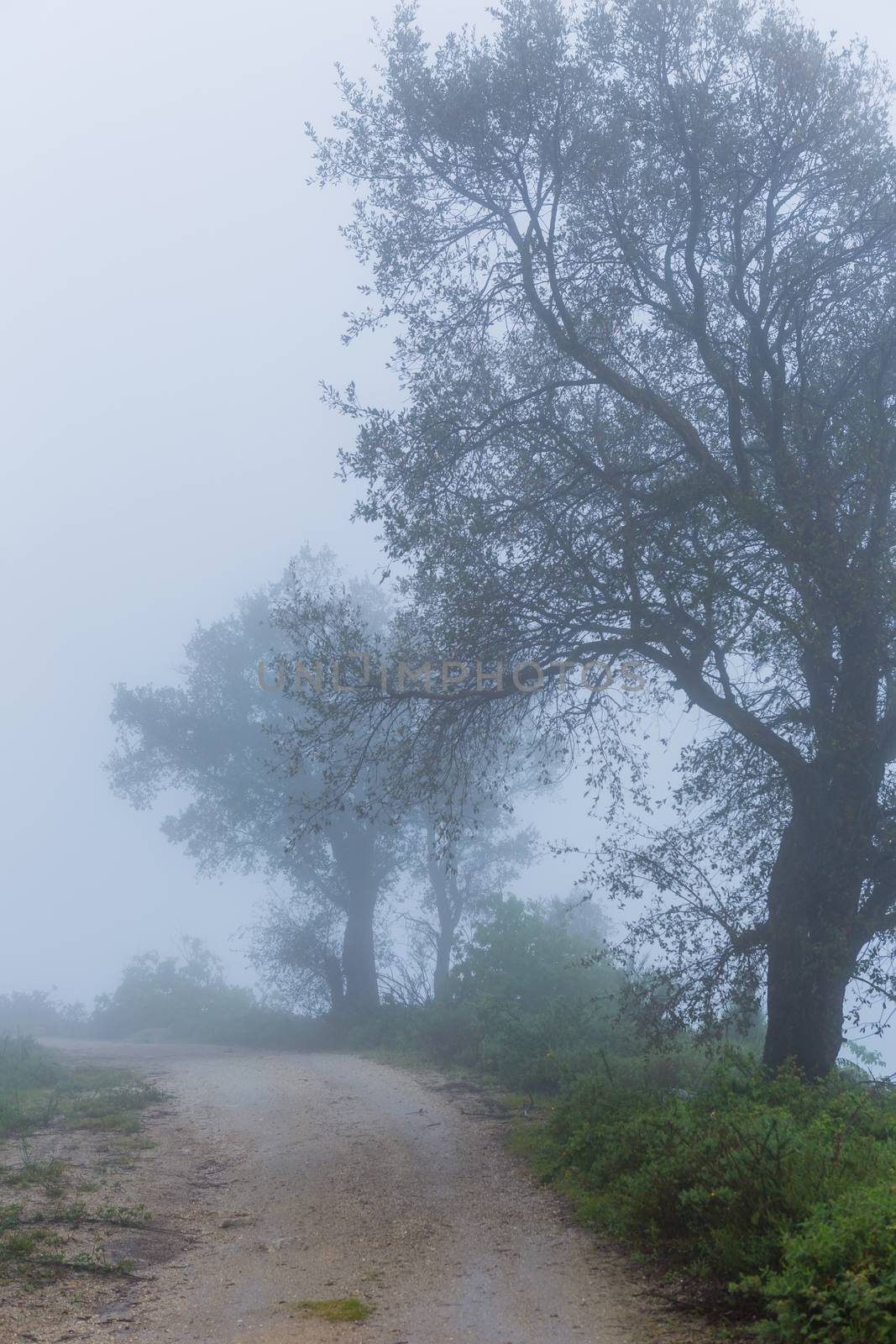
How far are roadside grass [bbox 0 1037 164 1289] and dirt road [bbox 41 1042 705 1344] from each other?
0.62 meters

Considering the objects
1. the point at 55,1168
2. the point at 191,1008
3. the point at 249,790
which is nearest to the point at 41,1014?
the point at 191,1008

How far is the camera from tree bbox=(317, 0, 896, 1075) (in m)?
10.7

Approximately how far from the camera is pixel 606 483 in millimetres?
12016

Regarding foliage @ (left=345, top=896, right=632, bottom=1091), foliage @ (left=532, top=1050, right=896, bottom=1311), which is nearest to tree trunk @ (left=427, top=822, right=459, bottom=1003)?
foliage @ (left=345, top=896, right=632, bottom=1091)

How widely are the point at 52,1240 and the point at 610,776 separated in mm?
7921

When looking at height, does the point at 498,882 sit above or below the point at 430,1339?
above

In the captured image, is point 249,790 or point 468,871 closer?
point 249,790

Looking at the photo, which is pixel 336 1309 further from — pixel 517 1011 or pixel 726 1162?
pixel 517 1011

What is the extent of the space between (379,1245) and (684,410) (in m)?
10.2


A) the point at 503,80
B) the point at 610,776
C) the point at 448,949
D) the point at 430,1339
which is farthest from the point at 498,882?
the point at 430,1339

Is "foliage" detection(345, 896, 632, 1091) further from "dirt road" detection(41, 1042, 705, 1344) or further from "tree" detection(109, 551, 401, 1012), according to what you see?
"tree" detection(109, 551, 401, 1012)

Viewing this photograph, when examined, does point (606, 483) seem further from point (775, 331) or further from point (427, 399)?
point (775, 331)

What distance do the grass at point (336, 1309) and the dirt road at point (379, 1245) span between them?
5 centimetres

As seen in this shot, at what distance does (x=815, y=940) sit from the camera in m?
10.6
